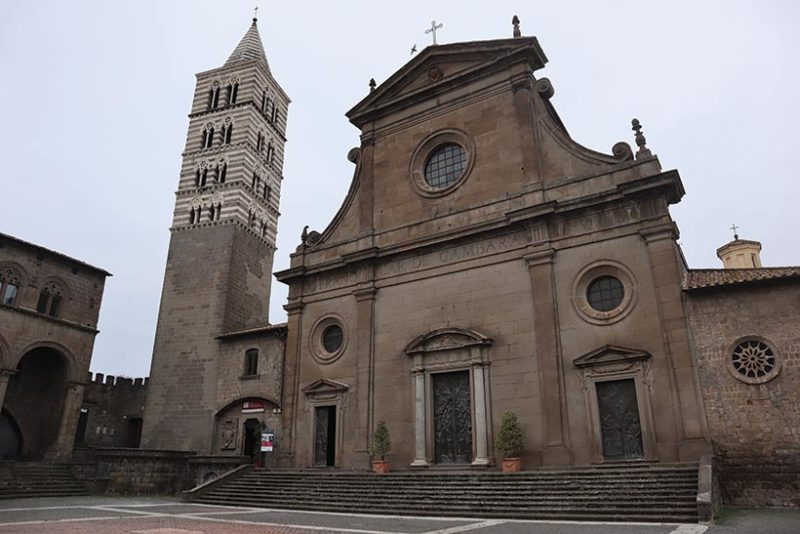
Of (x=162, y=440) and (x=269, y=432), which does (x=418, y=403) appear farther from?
(x=162, y=440)

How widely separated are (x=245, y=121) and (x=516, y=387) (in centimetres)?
2503

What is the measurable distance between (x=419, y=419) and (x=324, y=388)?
4422mm

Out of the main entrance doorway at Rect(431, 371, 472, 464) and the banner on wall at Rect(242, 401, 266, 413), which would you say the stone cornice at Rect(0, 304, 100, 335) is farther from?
the main entrance doorway at Rect(431, 371, 472, 464)

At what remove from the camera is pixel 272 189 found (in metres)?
36.2

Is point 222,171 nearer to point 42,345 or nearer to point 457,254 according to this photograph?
point 42,345

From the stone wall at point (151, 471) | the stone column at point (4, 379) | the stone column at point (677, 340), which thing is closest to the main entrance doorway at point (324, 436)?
the stone wall at point (151, 471)

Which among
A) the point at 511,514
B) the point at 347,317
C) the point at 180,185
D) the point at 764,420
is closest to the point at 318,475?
the point at 347,317

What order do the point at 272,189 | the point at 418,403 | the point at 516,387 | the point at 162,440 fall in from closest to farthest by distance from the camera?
the point at 516,387 < the point at 418,403 < the point at 162,440 < the point at 272,189

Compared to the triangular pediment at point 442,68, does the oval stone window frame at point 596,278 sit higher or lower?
lower

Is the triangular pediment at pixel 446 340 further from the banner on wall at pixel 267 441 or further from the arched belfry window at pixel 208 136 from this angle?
the arched belfry window at pixel 208 136

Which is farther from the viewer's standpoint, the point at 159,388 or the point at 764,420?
the point at 159,388

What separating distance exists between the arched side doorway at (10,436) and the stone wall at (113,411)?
3025mm

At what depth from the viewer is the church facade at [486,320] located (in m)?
15.1

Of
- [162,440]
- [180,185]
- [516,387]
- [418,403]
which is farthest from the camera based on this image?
[180,185]
